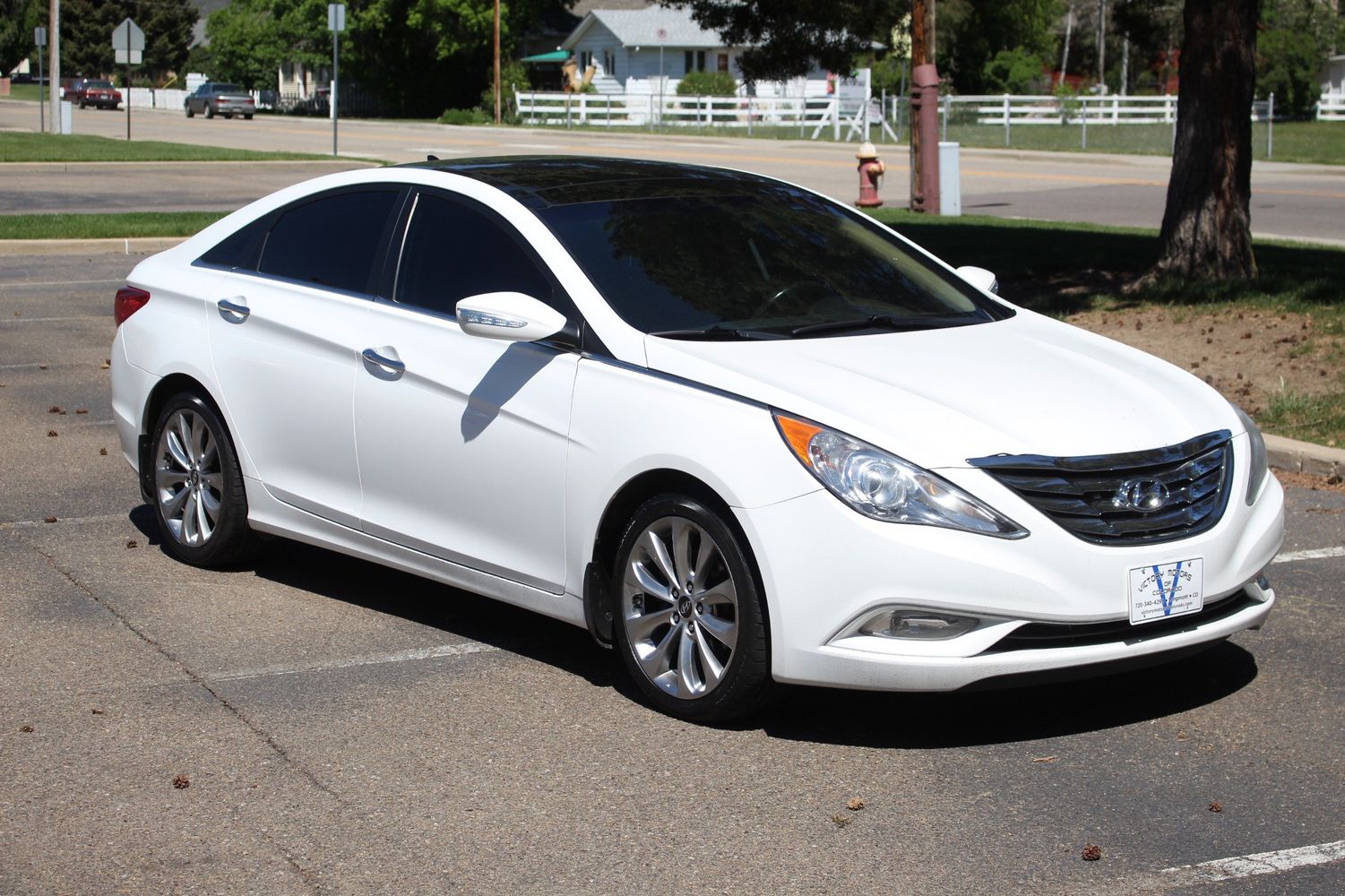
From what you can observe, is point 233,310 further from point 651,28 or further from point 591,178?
point 651,28

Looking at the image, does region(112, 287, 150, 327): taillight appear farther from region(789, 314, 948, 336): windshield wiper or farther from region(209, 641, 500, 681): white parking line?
region(789, 314, 948, 336): windshield wiper

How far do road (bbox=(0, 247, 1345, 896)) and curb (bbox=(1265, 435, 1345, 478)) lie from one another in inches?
85.2

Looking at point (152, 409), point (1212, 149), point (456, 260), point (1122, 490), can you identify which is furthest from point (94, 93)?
point (1122, 490)

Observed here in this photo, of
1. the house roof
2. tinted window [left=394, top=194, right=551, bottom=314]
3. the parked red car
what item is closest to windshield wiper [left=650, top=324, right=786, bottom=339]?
tinted window [left=394, top=194, right=551, bottom=314]

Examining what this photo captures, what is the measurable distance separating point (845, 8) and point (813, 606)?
53.1 feet

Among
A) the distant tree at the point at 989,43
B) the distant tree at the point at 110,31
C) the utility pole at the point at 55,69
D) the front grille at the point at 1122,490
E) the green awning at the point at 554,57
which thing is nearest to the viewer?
the front grille at the point at 1122,490

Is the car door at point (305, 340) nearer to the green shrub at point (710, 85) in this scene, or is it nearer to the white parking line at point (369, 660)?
the white parking line at point (369, 660)

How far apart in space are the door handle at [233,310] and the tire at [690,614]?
7.33ft

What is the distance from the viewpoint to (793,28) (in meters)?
21.0

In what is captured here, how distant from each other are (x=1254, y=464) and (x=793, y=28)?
1626 cm

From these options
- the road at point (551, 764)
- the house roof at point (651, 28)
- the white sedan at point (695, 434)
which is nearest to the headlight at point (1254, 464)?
the white sedan at point (695, 434)

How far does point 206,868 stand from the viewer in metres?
4.30

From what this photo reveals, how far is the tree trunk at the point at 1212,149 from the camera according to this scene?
43.3 ft

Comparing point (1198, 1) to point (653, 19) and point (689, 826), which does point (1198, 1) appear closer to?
point (689, 826)
